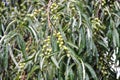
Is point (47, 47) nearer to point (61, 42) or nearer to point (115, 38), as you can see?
point (61, 42)

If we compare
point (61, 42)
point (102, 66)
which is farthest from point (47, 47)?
point (102, 66)

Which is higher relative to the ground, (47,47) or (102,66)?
(47,47)

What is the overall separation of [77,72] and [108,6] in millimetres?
487

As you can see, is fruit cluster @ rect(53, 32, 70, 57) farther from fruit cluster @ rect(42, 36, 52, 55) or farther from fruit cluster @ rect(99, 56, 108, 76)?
fruit cluster @ rect(99, 56, 108, 76)

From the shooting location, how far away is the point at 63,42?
139cm

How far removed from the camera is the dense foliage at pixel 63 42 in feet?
4.41

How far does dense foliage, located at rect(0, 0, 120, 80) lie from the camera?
1.34 metres

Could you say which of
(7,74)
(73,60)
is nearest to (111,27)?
(73,60)

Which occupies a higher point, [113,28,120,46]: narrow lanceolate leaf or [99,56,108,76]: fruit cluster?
[113,28,120,46]: narrow lanceolate leaf

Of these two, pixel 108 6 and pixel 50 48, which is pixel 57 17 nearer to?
pixel 50 48

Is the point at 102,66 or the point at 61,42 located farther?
the point at 102,66

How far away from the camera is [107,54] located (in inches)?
66.2

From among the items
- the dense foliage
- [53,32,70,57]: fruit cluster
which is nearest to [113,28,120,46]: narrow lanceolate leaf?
the dense foliage

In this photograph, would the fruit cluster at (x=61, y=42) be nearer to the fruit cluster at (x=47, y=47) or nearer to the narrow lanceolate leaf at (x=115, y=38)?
the fruit cluster at (x=47, y=47)
